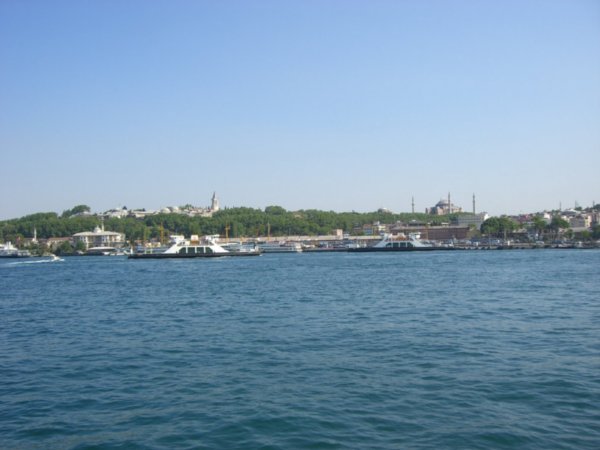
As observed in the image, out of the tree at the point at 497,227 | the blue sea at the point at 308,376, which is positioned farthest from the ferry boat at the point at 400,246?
the blue sea at the point at 308,376

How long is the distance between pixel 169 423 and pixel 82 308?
14.4m

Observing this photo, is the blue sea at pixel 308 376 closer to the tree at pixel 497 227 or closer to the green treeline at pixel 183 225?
the tree at pixel 497 227

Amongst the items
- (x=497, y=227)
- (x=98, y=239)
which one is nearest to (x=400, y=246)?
(x=497, y=227)

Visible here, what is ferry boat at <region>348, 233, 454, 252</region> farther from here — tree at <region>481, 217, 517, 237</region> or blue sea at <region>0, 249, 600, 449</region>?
blue sea at <region>0, 249, 600, 449</region>

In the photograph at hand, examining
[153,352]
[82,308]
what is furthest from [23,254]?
[153,352]

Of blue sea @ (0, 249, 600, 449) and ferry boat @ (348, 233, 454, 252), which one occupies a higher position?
ferry boat @ (348, 233, 454, 252)

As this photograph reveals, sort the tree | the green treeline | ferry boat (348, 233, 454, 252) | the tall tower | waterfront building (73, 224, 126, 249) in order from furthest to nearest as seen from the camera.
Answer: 1. the tall tower
2. the green treeline
3. waterfront building (73, 224, 126, 249)
4. the tree
5. ferry boat (348, 233, 454, 252)

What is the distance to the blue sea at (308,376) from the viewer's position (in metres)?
7.80

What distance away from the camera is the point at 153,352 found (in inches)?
504

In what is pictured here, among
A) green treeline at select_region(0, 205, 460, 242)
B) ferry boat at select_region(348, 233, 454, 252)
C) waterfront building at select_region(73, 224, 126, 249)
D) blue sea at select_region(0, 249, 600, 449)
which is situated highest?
green treeline at select_region(0, 205, 460, 242)

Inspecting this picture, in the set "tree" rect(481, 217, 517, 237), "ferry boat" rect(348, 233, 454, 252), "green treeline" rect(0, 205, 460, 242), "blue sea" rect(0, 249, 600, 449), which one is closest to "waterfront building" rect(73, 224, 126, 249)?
"green treeline" rect(0, 205, 460, 242)

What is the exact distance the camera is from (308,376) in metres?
10.4

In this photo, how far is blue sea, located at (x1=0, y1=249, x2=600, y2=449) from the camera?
25.6 feet

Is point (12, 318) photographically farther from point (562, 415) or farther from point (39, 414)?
point (562, 415)
